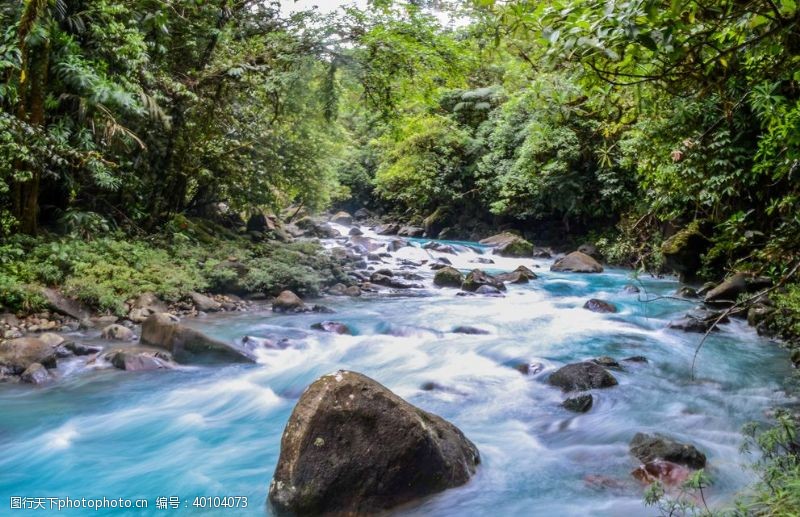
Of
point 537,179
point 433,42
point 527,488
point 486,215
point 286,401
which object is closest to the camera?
point 527,488

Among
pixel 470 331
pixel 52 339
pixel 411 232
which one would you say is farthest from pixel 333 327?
pixel 411 232

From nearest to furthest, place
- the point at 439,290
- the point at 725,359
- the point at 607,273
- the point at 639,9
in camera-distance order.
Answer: the point at 639,9 → the point at 725,359 → the point at 439,290 → the point at 607,273

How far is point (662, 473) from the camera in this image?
13.1 feet

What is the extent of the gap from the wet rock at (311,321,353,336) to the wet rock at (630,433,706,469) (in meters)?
5.15

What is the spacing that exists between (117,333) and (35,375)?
1644 millimetres

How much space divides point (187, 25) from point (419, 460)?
10.9 m

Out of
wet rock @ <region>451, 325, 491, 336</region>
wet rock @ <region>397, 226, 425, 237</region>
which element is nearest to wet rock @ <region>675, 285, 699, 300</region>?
wet rock @ <region>451, 325, 491, 336</region>

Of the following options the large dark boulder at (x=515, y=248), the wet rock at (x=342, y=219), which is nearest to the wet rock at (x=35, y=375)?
the large dark boulder at (x=515, y=248)

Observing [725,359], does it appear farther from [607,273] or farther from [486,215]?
[486,215]

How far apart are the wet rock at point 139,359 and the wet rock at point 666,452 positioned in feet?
17.9

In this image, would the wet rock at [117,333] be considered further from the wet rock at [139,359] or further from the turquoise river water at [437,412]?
the wet rock at [139,359]

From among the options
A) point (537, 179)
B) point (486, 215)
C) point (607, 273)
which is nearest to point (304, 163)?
point (537, 179)

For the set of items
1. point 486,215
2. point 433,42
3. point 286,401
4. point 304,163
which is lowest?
point 286,401

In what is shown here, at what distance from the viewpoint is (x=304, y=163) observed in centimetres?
1524
